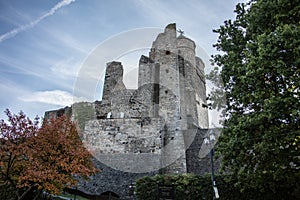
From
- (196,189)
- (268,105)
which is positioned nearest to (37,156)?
(196,189)

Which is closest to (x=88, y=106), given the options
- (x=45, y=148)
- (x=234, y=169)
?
(x=45, y=148)

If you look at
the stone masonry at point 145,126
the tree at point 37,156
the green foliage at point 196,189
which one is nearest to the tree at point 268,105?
the green foliage at point 196,189

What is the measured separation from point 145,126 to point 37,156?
643cm

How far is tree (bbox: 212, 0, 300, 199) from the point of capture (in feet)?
18.6

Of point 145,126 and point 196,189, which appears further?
point 145,126

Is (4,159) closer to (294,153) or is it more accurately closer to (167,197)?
(167,197)

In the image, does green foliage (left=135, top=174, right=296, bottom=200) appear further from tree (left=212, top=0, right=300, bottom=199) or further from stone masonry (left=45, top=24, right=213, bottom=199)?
stone masonry (left=45, top=24, right=213, bottom=199)

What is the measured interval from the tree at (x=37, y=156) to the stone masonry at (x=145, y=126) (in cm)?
375

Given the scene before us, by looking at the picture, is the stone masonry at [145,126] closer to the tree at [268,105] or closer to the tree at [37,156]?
the tree at [37,156]

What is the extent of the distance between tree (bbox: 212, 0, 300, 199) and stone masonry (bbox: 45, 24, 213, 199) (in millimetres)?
5131

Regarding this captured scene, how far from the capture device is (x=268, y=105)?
5.60 meters

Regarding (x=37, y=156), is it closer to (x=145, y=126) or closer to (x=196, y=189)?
(x=145, y=126)

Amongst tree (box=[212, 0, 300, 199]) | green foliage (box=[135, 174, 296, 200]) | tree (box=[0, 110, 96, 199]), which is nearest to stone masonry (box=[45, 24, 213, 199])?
green foliage (box=[135, 174, 296, 200])

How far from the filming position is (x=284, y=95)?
5.70 meters
